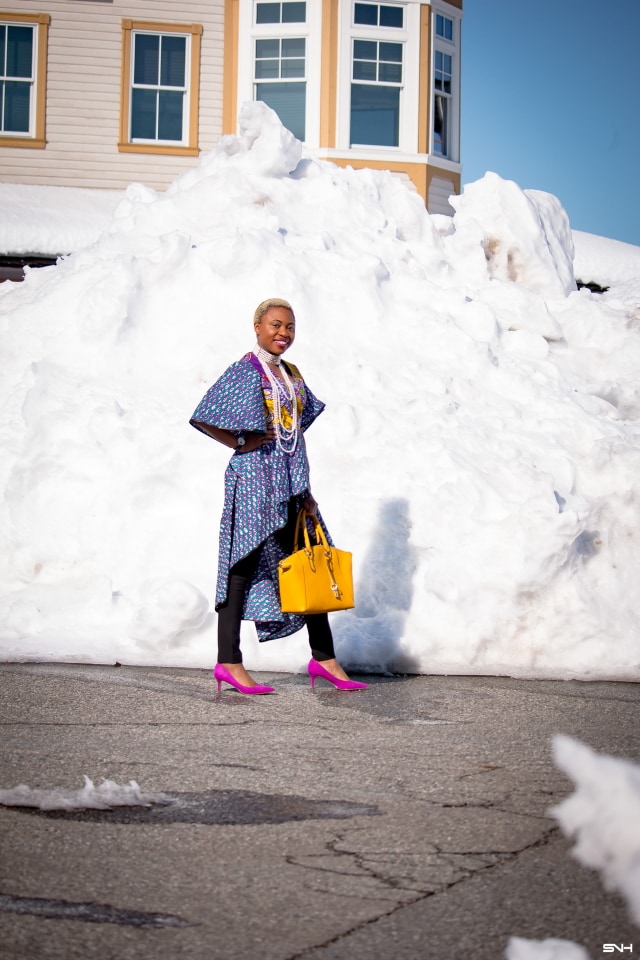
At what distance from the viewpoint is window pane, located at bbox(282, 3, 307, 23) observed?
17125 millimetres

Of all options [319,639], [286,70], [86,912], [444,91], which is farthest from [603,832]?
[444,91]

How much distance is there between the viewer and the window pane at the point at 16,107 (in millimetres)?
17281

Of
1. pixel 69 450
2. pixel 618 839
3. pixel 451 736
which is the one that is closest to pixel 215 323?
pixel 69 450

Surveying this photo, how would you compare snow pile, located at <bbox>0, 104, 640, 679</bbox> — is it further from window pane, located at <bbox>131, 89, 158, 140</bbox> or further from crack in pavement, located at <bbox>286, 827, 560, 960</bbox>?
window pane, located at <bbox>131, 89, 158, 140</bbox>

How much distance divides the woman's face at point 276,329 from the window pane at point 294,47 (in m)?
12.6

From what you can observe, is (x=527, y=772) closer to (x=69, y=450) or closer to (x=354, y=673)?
(x=354, y=673)

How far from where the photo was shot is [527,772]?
4023 millimetres

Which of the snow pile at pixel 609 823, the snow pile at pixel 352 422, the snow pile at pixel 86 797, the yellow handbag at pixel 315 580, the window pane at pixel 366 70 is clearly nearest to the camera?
the snow pile at pixel 609 823

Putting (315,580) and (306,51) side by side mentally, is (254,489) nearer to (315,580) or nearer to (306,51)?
(315,580)

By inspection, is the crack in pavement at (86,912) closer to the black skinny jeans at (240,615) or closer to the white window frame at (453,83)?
the black skinny jeans at (240,615)

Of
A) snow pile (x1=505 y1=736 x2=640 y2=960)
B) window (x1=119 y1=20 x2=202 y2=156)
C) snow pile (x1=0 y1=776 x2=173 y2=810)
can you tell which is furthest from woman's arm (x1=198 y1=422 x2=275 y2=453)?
window (x1=119 y1=20 x2=202 y2=156)

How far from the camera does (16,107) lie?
1734cm

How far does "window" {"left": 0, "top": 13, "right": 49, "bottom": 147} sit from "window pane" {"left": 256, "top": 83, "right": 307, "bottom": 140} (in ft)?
10.2

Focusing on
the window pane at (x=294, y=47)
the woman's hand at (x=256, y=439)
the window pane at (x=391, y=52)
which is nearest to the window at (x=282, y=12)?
the window pane at (x=294, y=47)
